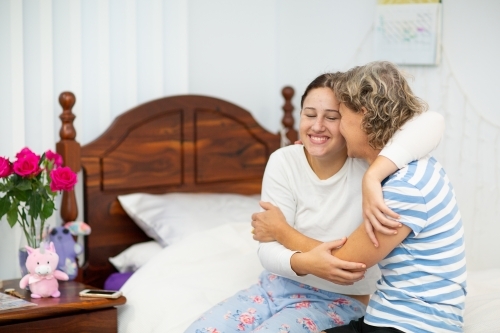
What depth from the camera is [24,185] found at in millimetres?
2316

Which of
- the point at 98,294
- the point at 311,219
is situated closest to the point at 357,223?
the point at 311,219

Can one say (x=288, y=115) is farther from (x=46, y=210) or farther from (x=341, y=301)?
(x=341, y=301)

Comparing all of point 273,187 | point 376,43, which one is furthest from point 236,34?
point 273,187

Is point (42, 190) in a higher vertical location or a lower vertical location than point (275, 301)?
higher

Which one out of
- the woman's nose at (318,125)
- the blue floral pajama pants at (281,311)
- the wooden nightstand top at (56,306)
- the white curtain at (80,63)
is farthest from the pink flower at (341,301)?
the white curtain at (80,63)

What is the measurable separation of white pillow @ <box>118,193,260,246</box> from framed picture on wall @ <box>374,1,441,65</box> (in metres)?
0.87

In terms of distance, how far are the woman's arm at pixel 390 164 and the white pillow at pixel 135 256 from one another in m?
1.30

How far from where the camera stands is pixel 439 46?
2.76 meters

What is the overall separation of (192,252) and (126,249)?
472 millimetres

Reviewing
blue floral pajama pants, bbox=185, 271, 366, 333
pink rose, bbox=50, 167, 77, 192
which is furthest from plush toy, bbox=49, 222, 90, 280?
blue floral pajama pants, bbox=185, 271, 366, 333

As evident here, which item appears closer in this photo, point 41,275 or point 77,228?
point 41,275

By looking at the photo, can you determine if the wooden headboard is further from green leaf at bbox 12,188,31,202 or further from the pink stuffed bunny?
the pink stuffed bunny

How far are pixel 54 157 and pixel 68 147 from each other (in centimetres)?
24

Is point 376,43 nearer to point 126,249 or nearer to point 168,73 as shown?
point 168,73
